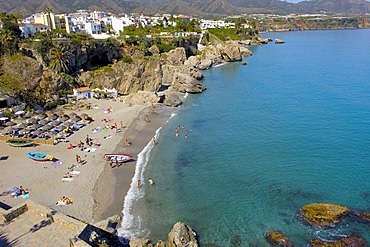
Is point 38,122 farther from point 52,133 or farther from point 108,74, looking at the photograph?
point 108,74

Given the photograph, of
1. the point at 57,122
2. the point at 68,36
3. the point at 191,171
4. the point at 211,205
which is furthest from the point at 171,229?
the point at 68,36

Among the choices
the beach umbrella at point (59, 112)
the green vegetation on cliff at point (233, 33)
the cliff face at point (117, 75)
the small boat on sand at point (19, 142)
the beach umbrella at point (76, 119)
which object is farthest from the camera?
the green vegetation on cliff at point (233, 33)

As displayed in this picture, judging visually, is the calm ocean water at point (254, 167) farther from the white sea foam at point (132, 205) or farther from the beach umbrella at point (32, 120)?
the beach umbrella at point (32, 120)

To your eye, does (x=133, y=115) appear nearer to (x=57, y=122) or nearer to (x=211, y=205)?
(x=57, y=122)

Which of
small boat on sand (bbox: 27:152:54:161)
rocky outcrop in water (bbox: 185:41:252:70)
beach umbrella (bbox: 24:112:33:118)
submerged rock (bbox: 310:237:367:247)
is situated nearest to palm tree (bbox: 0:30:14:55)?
beach umbrella (bbox: 24:112:33:118)

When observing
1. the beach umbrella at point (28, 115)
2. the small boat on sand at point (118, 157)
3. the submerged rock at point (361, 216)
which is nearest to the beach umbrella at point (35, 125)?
the beach umbrella at point (28, 115)

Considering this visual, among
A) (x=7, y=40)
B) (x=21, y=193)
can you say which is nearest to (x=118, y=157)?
(x=21, y=193)
